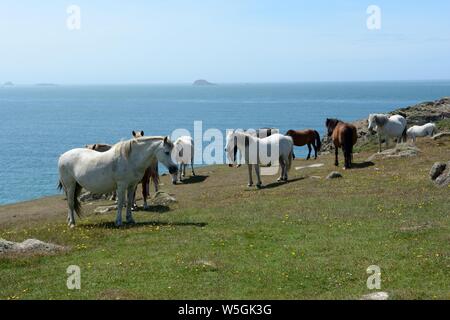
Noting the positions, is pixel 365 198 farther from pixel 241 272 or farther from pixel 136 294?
pixel 136 294

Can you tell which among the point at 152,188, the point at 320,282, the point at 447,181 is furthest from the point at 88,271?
the point at 152,188

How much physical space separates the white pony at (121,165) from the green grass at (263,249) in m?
1.59

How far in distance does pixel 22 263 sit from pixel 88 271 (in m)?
2.77

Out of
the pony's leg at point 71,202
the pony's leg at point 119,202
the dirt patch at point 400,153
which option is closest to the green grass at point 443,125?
the dirt patch at point 400,153

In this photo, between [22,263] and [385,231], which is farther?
[385,231]

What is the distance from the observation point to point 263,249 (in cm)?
1767

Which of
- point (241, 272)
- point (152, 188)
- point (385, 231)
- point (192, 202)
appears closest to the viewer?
point (241, 272)

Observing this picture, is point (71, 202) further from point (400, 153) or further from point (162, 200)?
point (400, 153)

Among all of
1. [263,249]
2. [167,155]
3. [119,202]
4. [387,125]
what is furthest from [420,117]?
[263,249]

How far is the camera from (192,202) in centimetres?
2897

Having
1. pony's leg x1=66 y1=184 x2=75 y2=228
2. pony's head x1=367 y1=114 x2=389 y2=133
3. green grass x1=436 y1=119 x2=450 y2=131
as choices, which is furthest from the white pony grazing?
green grass x1=436 y1=119 x2=450 y2=131

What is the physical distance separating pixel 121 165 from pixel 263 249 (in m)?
7.57
